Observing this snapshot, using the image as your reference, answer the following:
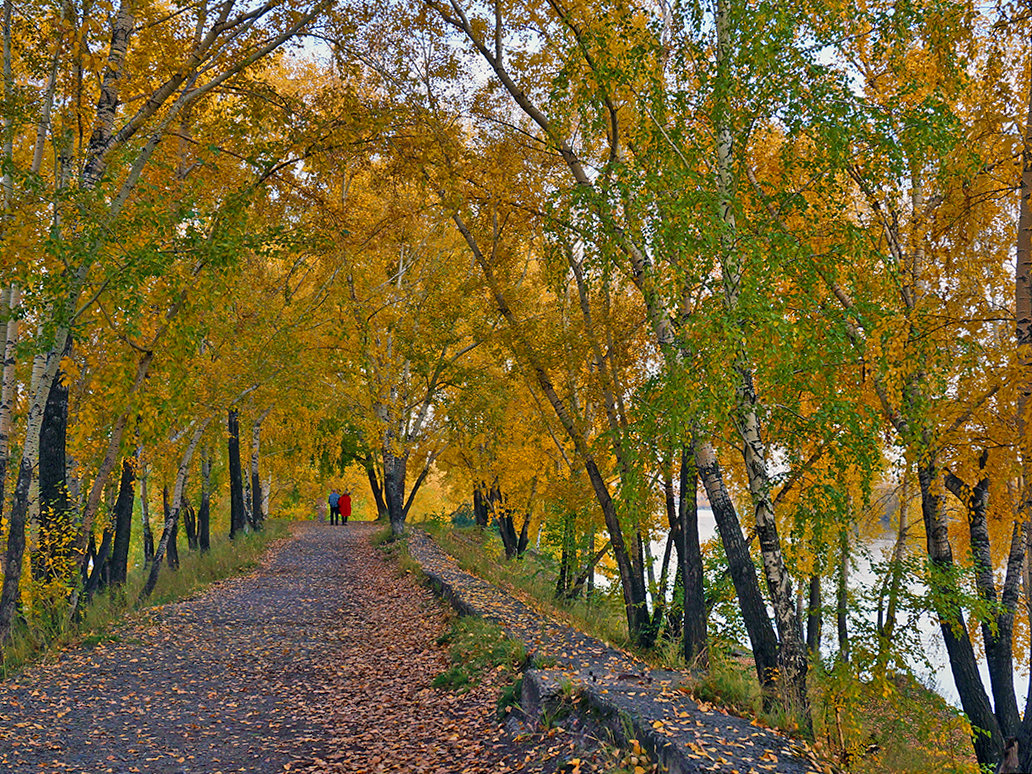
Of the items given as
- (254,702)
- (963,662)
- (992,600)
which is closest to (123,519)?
(254,702)

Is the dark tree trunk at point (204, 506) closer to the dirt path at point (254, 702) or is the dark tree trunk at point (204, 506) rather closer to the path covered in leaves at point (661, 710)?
the dirt path at point (254, 702)

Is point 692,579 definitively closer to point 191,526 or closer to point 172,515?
point 172,515

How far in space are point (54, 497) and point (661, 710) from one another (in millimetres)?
7408

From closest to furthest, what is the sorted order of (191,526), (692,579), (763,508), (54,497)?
1. (763,508)
2. (54,497)
3. (692,579)
4. (191,526)

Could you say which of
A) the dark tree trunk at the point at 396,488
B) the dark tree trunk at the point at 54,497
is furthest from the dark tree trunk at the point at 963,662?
the dark tree trunk at the point at 396,488

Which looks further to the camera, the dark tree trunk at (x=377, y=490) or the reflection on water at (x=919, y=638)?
the dark tree trunk at (x=377, y=490)

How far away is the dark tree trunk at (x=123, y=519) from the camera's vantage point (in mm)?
11984

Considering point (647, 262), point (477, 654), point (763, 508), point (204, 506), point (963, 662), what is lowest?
point (963, 662)

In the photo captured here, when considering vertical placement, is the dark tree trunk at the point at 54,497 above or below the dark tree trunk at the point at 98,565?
above

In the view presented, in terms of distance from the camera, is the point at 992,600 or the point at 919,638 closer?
the point at 992,600

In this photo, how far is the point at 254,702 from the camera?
23.6ft

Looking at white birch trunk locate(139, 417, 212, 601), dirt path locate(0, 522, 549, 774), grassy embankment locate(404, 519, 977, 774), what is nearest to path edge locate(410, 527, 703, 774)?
dirt path locate(0, 522, 549, 774)

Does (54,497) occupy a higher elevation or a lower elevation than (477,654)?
higher

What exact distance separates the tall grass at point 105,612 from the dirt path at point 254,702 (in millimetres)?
274
